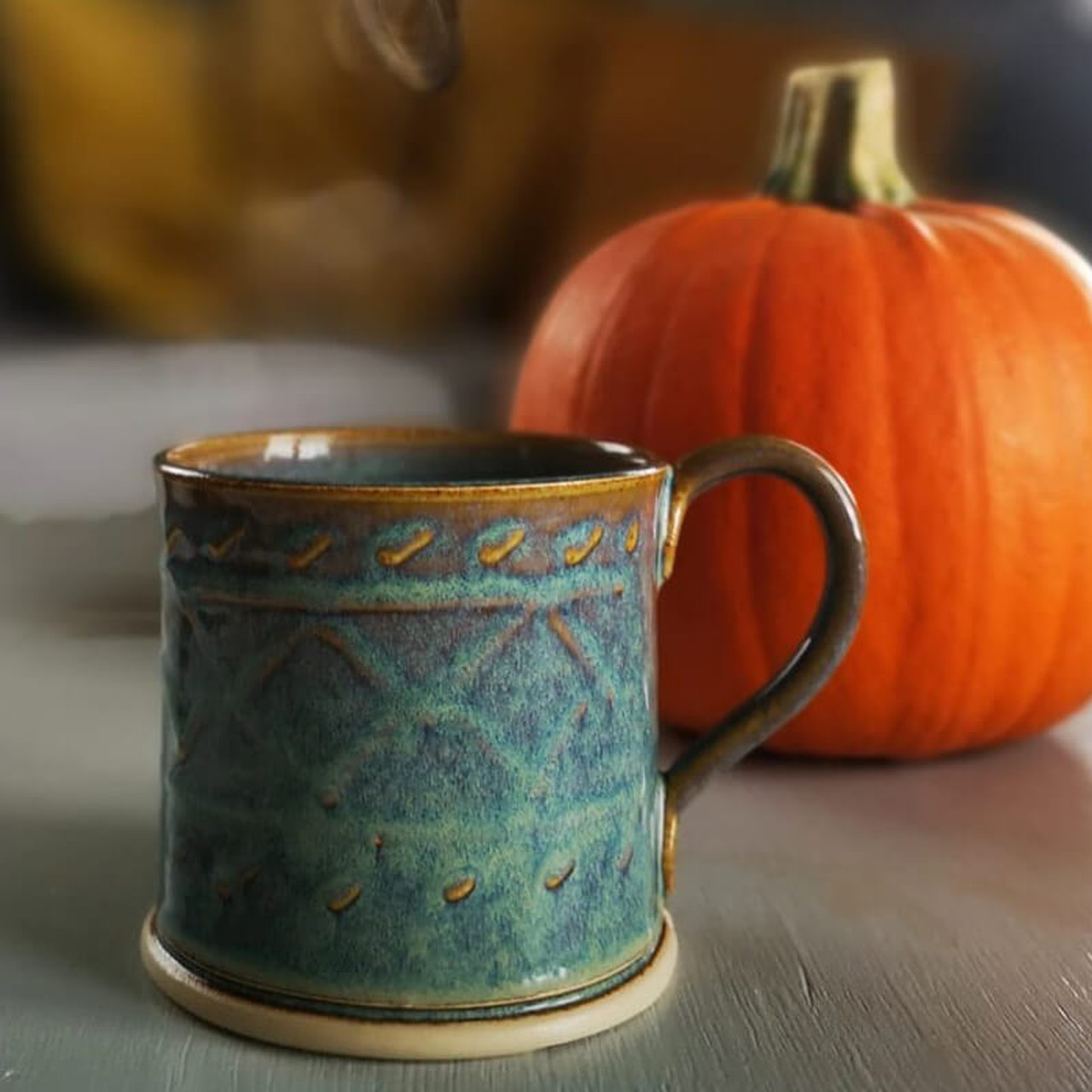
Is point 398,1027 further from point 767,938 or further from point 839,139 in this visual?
point 839,139

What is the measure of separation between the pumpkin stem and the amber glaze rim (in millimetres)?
309

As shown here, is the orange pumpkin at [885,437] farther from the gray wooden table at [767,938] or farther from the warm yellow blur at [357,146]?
the warm yellow blur at [357,146]

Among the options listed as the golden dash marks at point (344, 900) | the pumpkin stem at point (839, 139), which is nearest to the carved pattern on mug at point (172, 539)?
the golden dash marks at point (344, 900)

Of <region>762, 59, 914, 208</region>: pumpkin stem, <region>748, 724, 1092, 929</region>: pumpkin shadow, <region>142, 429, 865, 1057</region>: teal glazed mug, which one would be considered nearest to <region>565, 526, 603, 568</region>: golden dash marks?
<region>142, 429, 865, 1057</region>: teal glazed mug

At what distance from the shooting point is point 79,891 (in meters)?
0.59

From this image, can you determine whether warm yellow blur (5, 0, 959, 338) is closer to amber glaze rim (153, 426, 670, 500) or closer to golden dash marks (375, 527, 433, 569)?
amber glaze rim (153, 426, 670, 500)

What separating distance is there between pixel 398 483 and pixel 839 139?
0.39m

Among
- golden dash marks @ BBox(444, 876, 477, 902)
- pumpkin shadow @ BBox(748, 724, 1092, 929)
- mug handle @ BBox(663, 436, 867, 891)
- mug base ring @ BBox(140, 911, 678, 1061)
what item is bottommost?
pumpkin shadow @ BBox(748, 724, 1092, 929)

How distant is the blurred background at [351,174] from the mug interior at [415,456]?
597 mm

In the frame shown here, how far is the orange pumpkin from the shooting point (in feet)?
2.37

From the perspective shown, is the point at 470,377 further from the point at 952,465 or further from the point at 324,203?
the point at 952,465

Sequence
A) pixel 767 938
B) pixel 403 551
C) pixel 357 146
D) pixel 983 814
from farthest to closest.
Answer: pixel 357 146 → pixel 983 814 → pixel 767 938 → pixel 403 551

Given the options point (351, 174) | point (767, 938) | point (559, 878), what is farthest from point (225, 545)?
point (351, 174)

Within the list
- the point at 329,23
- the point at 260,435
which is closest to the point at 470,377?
the point at 329,23
